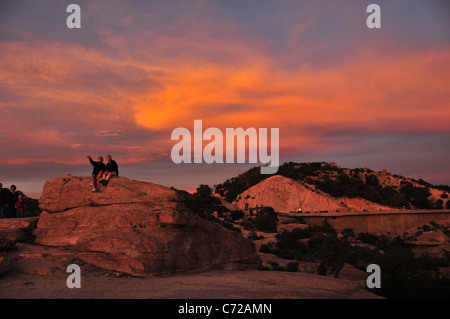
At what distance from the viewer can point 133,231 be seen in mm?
12117

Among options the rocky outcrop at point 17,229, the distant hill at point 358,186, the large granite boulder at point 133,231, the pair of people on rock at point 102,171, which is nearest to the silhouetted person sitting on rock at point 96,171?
the pair of people on rock at point 102,171

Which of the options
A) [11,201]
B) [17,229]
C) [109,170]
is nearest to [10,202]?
[11,201]

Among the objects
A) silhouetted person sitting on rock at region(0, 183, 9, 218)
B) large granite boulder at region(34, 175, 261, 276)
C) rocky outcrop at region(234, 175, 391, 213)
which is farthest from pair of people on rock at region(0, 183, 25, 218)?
rocky outcrop at region(234, 175, 391, 213)

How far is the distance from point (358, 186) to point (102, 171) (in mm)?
79807

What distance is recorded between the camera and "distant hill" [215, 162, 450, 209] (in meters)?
83.6

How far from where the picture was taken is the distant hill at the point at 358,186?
8356 centimetres

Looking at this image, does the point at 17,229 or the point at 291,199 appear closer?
the point at 17,229

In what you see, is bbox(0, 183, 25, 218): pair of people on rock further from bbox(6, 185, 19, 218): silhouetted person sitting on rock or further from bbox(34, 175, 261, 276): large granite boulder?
bbox(34, 175, 261, 276): large granite boulder

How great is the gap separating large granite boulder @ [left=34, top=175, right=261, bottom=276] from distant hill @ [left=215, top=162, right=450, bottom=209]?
73.5 m

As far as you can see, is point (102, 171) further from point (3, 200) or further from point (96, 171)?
point (3, 200)

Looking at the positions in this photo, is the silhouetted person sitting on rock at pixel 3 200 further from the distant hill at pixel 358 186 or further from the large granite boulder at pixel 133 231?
→ the distant hill at pixel 358 186
